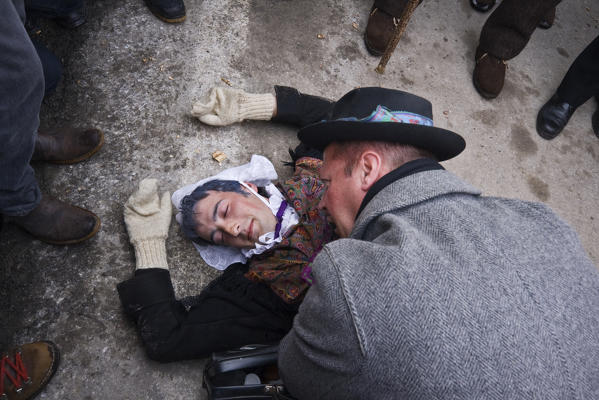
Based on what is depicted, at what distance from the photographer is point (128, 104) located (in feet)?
8.06

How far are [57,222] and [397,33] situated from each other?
245cm

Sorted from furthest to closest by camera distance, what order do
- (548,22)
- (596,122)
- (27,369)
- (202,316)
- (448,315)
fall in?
(548,22)
(596,122)
(202,316)
(27,369)
(448,315)

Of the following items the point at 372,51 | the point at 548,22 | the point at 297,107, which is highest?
the point at 548,22

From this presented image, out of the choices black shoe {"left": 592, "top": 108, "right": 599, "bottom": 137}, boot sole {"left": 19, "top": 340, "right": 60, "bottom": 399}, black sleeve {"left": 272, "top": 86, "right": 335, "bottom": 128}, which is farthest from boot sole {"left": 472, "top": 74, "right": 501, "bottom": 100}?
boot sole {"left": 19, "top": 340, "right": 60, "bottom": 399}

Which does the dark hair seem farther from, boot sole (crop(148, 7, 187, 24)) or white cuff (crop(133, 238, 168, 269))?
boot sole (crop(148, 7, 187, 24))

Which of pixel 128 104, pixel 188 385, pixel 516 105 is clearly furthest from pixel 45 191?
pixel 516 105

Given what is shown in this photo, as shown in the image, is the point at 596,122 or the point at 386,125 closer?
the point at 386,125

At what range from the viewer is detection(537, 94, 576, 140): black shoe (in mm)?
3178

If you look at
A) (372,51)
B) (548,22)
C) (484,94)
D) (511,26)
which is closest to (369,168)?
(372,51)

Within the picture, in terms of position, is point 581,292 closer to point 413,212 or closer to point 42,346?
point 413,212

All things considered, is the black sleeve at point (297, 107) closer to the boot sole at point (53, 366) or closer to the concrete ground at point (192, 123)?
the concrete ground at point (192, 123)

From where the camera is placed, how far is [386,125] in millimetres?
1434

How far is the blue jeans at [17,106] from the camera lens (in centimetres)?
133

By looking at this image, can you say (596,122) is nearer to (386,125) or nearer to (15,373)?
(386,125)
